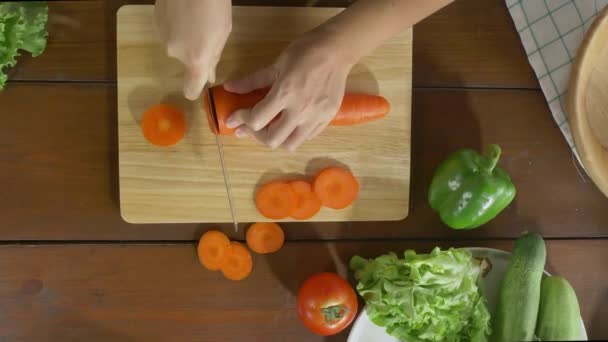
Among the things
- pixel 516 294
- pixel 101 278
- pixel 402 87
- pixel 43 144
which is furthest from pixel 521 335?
pixel 43 144

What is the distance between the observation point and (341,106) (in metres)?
1.02

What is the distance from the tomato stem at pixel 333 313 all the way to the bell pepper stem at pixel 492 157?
354 mm

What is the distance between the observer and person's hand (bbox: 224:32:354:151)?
0.92m

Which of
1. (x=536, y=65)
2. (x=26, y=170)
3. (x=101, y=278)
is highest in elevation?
(x=536, y=65)

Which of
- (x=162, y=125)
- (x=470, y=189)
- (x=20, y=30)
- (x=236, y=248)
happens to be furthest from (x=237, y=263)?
(x=20, y=30)

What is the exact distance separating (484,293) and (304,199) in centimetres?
38

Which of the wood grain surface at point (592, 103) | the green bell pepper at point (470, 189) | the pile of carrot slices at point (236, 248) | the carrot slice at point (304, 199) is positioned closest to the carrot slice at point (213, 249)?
the pile of carrot slices at point (236, 248)

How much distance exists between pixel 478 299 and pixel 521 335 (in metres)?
0.09

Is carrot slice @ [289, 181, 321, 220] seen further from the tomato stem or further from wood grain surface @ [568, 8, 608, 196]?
wood grain surface @ [568, 8, 608, 196]

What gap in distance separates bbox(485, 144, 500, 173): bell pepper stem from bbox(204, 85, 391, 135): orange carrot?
19cm

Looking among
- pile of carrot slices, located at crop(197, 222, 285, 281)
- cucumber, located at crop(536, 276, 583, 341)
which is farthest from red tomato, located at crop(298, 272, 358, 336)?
cucumber, located at crop(536, 276, 583, 341)

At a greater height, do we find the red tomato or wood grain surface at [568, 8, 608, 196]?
wood grain surface at [568, 8, 608, 196]

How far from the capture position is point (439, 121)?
44.1 inches

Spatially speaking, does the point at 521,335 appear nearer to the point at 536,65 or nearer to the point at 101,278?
the point at 536,65
